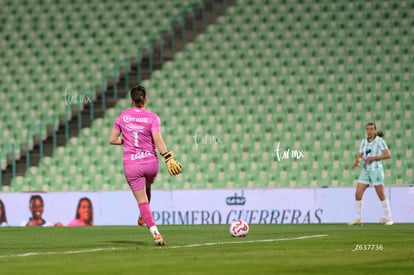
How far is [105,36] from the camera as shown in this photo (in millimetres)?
30344

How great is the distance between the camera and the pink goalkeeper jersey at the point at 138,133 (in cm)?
1329

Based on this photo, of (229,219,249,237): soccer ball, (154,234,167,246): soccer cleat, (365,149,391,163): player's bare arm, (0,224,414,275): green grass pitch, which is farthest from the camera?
(365,149,391,163): player's bare arm

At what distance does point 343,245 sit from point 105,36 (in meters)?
18.8

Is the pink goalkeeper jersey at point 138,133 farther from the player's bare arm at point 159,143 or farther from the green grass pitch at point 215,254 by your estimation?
the green grass pitch at point 215,254

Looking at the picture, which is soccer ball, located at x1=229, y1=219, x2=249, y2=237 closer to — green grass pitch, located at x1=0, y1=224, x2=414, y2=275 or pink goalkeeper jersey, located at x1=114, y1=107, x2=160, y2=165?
green grass pitch, located at x1=0, y1=224, x2=414, y2=275

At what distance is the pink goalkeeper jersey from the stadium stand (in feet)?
40.5

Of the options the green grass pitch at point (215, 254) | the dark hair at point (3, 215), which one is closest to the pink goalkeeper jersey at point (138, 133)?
the green grass pitch at point (215, 254)

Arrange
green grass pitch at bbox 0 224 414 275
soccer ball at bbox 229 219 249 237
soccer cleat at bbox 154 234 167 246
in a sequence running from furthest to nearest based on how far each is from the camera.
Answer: soccer ball at bbox 229 219 249 237 → soccer cleat at bbox 154 234 167 246 → green grass pitch at bbox 0 224 414 275

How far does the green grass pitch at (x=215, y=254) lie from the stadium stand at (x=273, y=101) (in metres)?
9.56

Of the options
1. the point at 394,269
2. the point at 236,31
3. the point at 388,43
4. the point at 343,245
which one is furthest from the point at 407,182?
the point at 394,269

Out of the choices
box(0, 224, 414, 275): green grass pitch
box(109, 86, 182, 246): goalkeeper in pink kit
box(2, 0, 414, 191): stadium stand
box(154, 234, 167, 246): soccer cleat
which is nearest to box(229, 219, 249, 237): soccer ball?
box(0, 224, 414, 275): green grass pitch

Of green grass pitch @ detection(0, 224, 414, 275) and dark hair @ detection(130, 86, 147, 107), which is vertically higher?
dark hair @ detection(130, 86, 147, 107)

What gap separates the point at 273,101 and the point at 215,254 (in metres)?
16.1

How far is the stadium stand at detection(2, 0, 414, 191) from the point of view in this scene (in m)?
25.9
